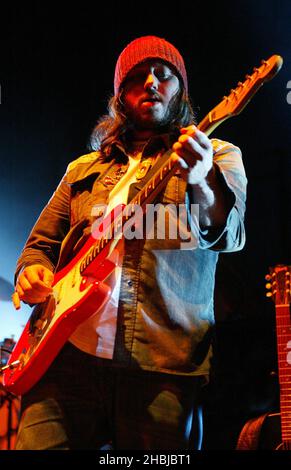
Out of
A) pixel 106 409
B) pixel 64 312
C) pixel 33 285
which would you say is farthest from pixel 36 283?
pixel 106 409

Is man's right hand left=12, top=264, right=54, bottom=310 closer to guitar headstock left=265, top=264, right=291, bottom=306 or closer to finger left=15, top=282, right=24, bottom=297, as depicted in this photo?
finger left=15, top=282, right=24, bottom=297

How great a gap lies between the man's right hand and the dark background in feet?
5.40

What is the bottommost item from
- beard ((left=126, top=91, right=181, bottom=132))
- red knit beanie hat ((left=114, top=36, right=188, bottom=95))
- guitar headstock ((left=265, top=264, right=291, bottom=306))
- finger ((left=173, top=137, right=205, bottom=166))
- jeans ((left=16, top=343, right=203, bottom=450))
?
jeans ((left=16, top=343, right=203, bottom=450))

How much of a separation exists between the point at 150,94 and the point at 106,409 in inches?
40.5

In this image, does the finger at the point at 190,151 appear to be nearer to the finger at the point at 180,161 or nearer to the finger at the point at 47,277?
the finger at the point at 180,161

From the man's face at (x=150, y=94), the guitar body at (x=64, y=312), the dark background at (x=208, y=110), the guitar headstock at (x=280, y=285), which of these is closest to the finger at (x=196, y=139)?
the guitar body at (x=64, y=312)

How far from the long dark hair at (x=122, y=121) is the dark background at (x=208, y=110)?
1464mm

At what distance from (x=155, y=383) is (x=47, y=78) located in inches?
113

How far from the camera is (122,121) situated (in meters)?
2.06

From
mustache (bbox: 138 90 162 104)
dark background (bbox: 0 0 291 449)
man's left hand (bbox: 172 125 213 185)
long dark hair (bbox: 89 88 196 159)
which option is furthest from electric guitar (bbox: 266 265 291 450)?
man's left hand (bbox: 172 125 213 185)

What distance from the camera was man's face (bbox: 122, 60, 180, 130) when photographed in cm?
184

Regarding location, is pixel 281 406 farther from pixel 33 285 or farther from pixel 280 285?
pixel 33 285

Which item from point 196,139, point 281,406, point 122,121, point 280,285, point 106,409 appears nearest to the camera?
point 196,139

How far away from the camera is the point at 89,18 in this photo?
3.54m
